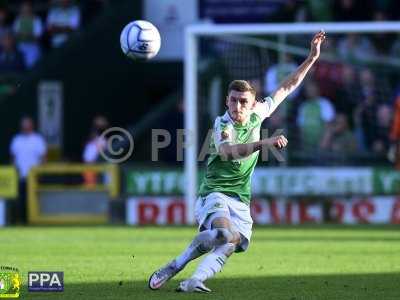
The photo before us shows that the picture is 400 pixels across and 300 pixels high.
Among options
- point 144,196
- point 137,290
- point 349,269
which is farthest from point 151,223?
point 137,290

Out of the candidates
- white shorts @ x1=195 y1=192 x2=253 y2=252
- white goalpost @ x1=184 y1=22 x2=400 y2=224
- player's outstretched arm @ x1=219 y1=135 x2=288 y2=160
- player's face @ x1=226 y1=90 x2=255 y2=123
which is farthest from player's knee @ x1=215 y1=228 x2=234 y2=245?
white goalpost @ x1=184 y1=22 x2=400 y2=224

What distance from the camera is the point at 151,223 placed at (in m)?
22.5

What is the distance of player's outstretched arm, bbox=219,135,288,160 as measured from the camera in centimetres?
951

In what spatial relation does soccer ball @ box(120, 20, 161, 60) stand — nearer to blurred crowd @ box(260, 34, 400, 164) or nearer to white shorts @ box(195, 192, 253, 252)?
white shorts @ box(195, 192, 253, 252)

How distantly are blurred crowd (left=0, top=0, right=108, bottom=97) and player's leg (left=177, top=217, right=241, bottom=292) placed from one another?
16.4 meters

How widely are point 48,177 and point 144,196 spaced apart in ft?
6.89

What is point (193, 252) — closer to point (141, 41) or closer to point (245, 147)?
point (245, 147)

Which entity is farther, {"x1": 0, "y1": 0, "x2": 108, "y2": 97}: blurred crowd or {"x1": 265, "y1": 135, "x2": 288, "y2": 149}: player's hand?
{"x1": 0, "y1": 0, "x2": 108, "y2": 97}: blurred crowd

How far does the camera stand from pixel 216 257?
1034 cm

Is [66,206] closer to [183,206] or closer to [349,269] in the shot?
[183,206]

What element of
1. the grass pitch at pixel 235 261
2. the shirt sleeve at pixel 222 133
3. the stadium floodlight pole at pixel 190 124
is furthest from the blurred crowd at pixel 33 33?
the shirt sleeve at pixel 222 133

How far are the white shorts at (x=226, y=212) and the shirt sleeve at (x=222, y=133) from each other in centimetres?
50
